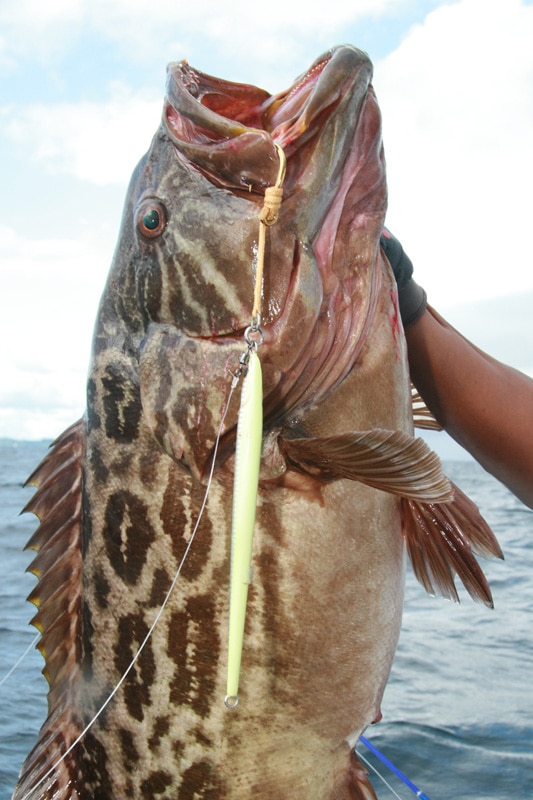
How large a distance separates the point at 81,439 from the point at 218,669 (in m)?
0.81

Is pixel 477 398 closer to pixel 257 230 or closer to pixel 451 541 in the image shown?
pixel 451 541

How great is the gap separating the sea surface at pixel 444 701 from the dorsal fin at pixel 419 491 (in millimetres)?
1954

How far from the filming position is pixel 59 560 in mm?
2541

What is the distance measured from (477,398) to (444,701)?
131 inches

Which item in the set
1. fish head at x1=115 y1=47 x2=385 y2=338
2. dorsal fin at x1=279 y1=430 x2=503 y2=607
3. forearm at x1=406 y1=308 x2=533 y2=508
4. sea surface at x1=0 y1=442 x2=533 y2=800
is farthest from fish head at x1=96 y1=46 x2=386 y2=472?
sea surface at x1=0 y1=442 x2=533 y2=800

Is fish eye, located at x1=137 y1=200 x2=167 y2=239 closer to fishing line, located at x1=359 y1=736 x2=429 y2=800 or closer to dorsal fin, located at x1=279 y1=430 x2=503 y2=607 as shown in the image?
dorsal fin, located at x1=279 y1=430 x2=503 y2=607

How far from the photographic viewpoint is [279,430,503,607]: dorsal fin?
1.97 m

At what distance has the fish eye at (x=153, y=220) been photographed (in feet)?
7.06

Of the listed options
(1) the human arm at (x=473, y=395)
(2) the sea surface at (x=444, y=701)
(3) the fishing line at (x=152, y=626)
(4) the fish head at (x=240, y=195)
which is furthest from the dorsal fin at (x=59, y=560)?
(2) the sea surface at (x=444, y=701)

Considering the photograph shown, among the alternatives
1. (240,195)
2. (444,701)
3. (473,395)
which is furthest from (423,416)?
(444,701)

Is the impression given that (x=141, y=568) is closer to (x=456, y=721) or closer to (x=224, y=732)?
(x=224, y=732)

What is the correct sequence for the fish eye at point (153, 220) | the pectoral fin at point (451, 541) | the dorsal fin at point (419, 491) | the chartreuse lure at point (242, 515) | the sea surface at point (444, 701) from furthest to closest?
the sea surface at point (444, 701)
the pectoral fin at point (451, 541)
the fish eye at point (153, 220)
the dorsal fin at point (419, 491)
the chartreuse lure at point (242, 515)

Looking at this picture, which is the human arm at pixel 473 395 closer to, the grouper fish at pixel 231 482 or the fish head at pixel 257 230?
the grouper fish at pixel 231 482

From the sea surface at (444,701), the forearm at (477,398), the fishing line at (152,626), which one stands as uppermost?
the forearm at (477,398)
